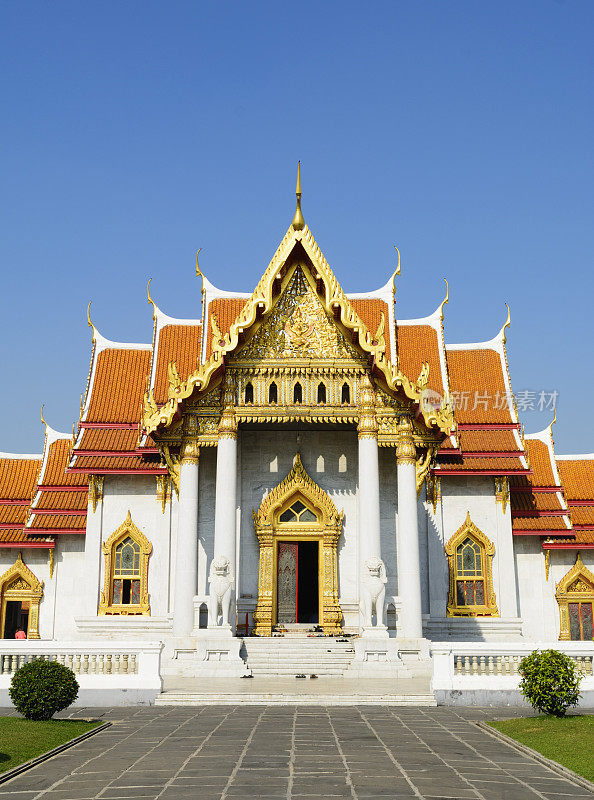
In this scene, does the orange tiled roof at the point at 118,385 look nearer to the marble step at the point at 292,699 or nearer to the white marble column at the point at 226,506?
the white marble column at the point at 226,506

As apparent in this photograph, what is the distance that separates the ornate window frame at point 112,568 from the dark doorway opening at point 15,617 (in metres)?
3.01

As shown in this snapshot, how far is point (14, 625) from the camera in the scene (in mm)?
22062

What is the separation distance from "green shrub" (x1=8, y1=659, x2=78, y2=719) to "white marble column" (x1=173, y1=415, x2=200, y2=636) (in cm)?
609

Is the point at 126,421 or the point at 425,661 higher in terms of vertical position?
the point at 126,421

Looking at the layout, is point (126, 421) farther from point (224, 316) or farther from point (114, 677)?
point (114, 677)

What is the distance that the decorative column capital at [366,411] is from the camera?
17469 millimetres

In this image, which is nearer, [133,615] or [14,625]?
[133,615]

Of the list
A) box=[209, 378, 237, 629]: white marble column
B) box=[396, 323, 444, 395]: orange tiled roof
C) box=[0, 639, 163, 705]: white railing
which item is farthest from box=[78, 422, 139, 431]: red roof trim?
box=[0, 639, 163, 705]: white railing

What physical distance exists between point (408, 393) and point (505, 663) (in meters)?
6.02

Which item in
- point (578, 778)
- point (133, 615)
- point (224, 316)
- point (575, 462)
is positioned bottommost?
point (578, 778)

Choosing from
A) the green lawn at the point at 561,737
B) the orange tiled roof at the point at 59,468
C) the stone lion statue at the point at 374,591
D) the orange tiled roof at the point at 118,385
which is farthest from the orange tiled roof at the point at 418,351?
the green lawn at the point at 561,737

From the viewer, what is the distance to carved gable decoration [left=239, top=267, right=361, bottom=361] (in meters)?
17.9

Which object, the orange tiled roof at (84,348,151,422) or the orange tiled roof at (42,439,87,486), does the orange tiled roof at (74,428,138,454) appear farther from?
the orange tiled roof at (42,439,87,486)

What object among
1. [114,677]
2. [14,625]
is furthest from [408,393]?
[14,625]
